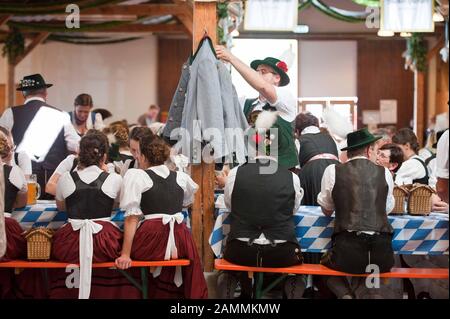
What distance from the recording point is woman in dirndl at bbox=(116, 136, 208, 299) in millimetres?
4328

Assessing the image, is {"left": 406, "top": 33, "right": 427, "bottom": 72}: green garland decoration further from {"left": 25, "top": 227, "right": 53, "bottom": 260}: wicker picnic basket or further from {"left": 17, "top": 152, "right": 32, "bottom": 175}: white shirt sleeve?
{"left": 25, "top": 227, "right": 53, "bottom": 260}: wicker picnic basket

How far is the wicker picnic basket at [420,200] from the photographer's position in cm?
448

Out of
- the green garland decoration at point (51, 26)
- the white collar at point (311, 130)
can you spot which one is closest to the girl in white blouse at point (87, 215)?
the white collar at point (311, 130)

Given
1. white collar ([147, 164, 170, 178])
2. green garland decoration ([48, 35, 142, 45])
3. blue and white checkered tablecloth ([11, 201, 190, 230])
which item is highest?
green garland decoration ([48, 35, 142, 45])

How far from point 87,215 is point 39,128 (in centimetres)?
170

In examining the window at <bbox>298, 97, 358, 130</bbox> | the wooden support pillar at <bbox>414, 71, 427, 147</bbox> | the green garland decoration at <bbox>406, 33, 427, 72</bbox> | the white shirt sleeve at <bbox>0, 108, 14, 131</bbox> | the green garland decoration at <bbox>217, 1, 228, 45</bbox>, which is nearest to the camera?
the white shirt sleeve at <bbox>0, 108, 14, 131</bbox>

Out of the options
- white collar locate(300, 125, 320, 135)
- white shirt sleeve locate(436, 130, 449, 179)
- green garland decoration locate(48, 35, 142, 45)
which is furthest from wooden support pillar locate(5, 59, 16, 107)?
white shirt sleeve locate(436, 130, 449, 179)

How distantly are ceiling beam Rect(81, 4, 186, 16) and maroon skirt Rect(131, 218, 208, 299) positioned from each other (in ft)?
23.3

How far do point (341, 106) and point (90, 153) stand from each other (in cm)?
702

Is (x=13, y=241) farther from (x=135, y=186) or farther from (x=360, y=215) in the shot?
(x=360, y=215)

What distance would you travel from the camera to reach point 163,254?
441 cm

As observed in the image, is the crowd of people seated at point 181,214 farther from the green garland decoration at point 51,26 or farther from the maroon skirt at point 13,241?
the green garland decoration at point 51,26

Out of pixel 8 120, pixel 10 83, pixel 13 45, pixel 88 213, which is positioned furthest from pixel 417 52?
pixel 88 213

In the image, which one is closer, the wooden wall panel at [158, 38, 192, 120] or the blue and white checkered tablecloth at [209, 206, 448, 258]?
the blue and white checkered tablecloth at [209, 206, 448, 258]
